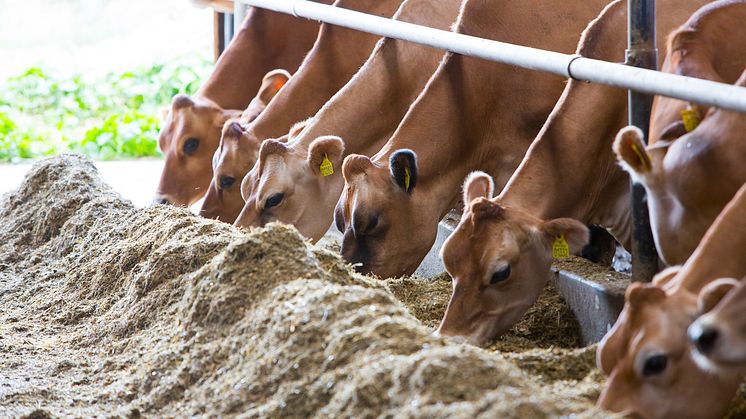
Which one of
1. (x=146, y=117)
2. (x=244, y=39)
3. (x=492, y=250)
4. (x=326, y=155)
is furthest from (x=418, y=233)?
(x=146, y=117)

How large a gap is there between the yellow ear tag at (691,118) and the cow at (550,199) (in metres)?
0.67

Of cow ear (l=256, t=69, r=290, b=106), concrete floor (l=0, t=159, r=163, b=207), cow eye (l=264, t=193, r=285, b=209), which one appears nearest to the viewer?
cow eye (l=264, t=193, r=285, b=209)

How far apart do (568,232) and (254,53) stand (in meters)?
4.13

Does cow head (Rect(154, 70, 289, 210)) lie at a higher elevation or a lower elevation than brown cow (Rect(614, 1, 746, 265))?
lower

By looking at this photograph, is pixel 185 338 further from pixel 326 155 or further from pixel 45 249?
pixel 45 249

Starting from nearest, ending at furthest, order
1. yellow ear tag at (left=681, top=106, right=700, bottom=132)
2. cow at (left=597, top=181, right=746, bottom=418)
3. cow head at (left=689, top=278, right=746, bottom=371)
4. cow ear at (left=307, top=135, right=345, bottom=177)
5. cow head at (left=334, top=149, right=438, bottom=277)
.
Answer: cow head at (left=689, top=278, right=746, bottom=371), cow at (left=597, top=181, right=746, bottom=418), yellow ear tag at (left=681, top=106, right=700, bottom=132), cow head at (left=334, top=149, right=438, bottom=277), cow ear at (left=307, top=135, right=345, bottom=177)

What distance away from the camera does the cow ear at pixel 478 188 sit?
172 inches

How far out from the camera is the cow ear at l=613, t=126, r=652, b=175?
3.26m

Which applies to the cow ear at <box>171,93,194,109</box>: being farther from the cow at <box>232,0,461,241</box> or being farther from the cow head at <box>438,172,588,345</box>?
the cow head at <box>438,172,588,345</box>

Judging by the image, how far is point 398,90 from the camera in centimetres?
582

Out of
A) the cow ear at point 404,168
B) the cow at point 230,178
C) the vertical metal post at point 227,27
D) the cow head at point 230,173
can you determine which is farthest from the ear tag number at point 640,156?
the vertical metal post at point 227,27

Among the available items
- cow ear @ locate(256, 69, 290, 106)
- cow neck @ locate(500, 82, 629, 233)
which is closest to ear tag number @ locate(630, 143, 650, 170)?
cow neck @ locate(500, 82, 629, 233)

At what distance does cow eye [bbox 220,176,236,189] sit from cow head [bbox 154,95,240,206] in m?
1.01

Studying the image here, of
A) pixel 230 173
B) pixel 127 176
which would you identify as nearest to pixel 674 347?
pixel 230 173
